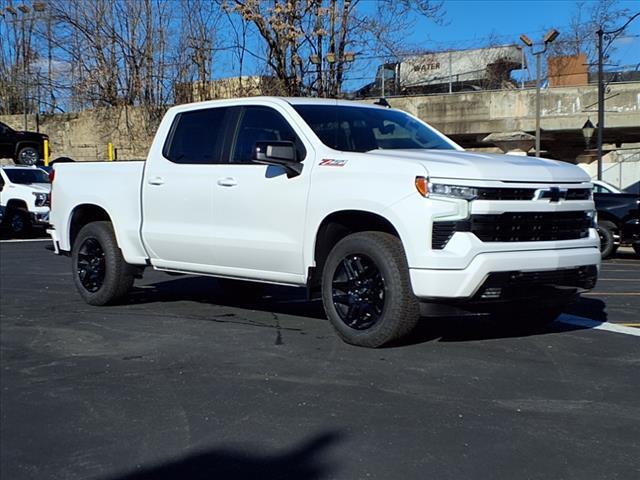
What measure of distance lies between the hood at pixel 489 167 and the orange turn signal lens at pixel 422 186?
6 cm

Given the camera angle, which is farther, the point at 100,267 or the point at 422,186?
the point at 100,267

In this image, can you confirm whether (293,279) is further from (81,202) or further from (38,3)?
(38,3)

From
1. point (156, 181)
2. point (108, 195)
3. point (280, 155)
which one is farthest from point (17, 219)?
point (280, 155)

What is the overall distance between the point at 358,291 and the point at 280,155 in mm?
1239

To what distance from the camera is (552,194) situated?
5965 mm

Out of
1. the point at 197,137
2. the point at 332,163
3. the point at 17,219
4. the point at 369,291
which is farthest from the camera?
the point at 17,219

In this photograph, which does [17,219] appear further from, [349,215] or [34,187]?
[349,215]

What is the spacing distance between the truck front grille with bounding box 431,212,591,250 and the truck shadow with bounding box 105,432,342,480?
2.06m

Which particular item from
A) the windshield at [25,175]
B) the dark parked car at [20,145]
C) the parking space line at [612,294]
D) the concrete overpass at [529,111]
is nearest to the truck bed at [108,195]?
the parking space line at [612,294]

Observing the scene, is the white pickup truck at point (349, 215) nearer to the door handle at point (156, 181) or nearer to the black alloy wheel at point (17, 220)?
the door handle at point (156, 181)

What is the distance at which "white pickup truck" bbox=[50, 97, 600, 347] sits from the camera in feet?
18.5

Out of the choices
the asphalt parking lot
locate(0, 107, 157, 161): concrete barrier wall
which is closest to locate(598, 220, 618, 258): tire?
the asphalt parking lot

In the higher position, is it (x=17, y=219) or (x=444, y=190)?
(x=444, y=190)

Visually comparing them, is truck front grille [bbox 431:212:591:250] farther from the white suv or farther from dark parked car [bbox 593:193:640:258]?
the white suv
